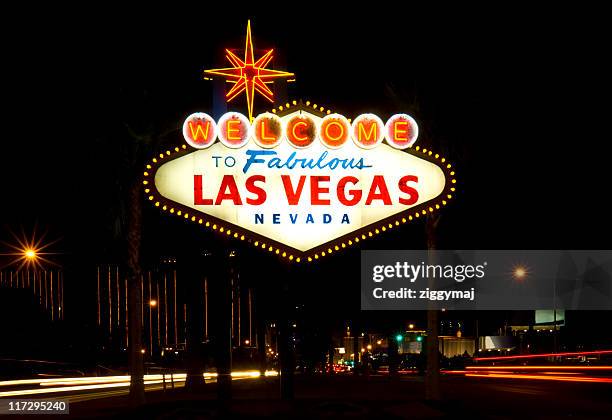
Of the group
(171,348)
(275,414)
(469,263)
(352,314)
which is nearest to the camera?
(275,414)

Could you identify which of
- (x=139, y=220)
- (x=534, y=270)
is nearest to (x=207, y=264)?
(x=139, y=220)

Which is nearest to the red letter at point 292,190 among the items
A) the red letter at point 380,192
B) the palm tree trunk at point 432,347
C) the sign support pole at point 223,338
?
the red letter at point 380,192

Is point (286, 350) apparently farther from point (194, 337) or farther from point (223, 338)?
point (194, 337)

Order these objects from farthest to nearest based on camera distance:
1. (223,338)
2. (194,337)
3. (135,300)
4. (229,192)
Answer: (194,337) → (135,300) → (223,338) → (229,192)

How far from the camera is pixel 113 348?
238 ft

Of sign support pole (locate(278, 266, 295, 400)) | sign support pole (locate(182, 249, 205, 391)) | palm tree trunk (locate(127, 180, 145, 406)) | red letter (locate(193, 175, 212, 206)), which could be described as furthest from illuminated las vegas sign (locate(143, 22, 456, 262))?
sign support pole (locate(182, 249, 205, 391))

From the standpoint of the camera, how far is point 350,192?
18562mm

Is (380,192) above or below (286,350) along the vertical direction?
above

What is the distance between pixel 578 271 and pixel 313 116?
68743 millimetres

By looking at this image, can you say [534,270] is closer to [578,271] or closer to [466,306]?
[578,271]

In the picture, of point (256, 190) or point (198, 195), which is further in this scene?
point (256, 190)

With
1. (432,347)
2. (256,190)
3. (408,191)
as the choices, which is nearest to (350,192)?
(408,191)

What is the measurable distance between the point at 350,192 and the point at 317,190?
753mm

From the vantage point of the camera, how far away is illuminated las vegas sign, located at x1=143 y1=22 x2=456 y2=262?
707 inches
